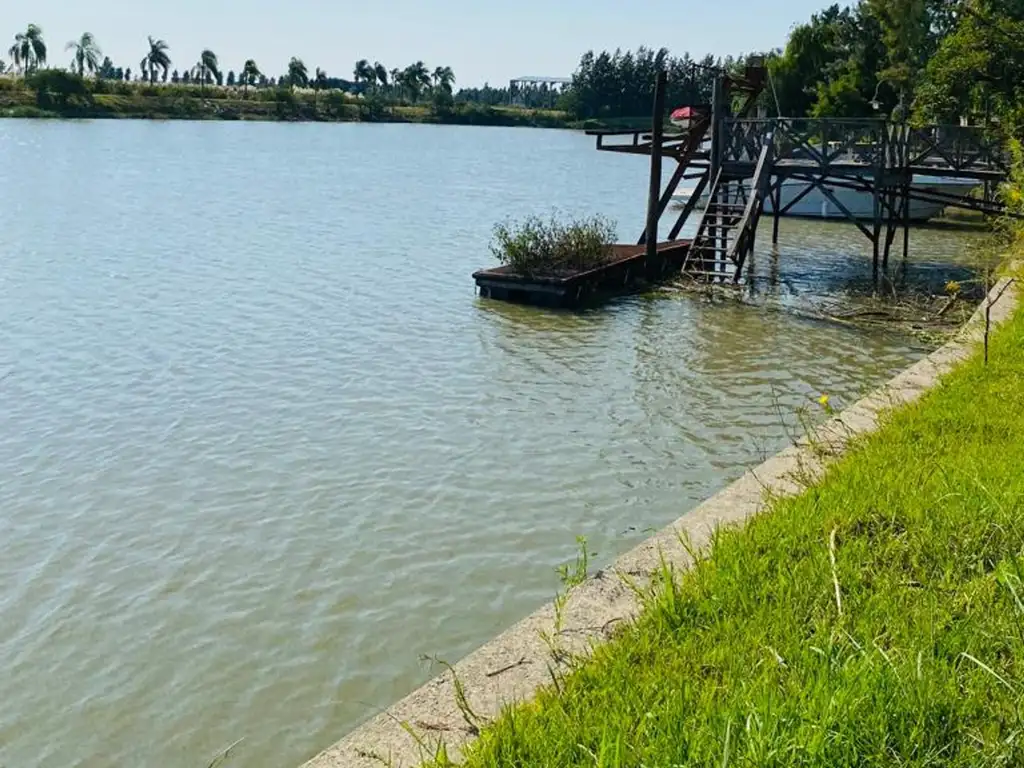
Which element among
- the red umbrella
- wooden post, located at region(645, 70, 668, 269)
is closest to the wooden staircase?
wooden post, located at region(645, 70, 668, 269)

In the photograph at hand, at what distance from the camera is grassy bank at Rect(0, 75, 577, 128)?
117 m

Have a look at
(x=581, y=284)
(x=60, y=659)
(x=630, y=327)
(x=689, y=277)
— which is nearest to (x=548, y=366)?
(x=630, y=327)

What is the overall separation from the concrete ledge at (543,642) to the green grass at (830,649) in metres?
0.20

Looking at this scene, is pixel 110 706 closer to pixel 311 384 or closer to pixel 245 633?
pixel 245 633

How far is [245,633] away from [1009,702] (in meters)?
4.64

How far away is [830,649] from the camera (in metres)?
4.03

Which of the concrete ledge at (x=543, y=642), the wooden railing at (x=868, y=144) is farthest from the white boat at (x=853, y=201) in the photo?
the concrete ledge at (x=543, y=642)

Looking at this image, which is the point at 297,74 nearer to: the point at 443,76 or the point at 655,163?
the point at 443,76

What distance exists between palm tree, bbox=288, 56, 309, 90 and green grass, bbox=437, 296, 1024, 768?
174045 mm

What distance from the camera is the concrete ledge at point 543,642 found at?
414cm

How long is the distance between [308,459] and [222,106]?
459 feet

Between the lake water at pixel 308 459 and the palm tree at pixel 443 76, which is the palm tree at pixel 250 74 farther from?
the lake water at pixel 308 459

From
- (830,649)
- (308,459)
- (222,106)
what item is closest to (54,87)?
(222,106)

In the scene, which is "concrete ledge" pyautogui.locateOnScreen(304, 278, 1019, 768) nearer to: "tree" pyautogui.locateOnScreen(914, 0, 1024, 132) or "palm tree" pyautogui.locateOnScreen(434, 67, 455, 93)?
"tree" pyautogui.locateOnScreen(914, 0, 1024, 132)
